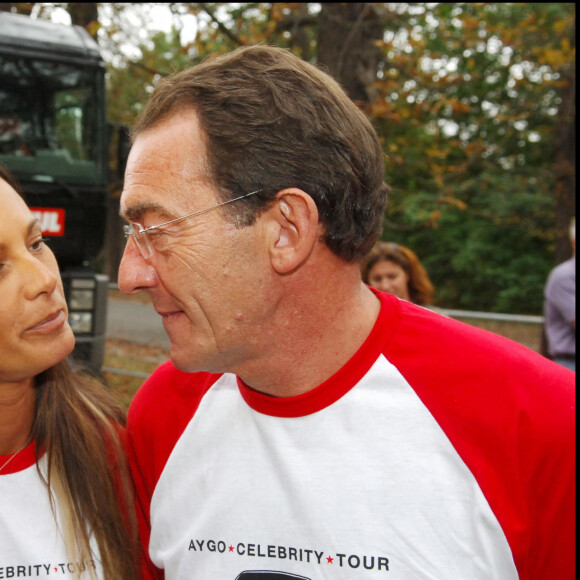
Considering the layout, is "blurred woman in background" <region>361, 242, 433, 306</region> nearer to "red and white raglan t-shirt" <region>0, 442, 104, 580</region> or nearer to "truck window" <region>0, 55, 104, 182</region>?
"truck window" <region>0, 55, 104, 182</region>

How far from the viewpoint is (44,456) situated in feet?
6.82

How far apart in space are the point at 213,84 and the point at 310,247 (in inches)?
18.7

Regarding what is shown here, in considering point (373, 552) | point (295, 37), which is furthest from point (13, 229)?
point (295, 37)

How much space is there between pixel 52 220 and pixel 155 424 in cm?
463

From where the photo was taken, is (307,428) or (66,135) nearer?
(307,428)

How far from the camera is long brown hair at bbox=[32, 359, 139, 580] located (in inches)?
77.6

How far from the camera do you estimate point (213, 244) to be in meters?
1.85

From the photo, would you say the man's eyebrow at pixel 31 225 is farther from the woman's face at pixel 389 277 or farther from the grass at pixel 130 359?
the grass at pixel 130 359

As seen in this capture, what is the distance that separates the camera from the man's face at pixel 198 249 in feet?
6.07

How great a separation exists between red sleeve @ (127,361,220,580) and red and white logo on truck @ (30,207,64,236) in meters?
4.41

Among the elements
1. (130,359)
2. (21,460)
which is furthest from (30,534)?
(130,359)

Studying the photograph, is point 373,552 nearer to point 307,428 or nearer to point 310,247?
point 307,428

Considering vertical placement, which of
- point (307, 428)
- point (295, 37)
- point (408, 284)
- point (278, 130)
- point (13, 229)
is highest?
point (295, 37)

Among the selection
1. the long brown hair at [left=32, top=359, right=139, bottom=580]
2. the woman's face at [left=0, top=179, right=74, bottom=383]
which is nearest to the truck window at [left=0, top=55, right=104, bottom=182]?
the long brown hair at [left=32, top=359, right=139, bottom=580]
